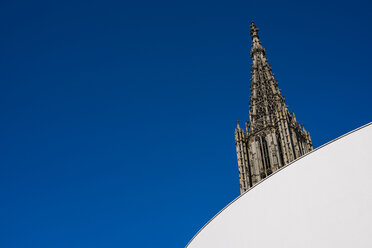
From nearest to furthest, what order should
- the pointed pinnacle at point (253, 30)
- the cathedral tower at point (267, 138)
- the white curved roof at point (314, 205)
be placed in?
the white curved roof at point (314, 205) < the cathedral tower at point (267, 138) < the pointed pinnacle at point (253, 30)

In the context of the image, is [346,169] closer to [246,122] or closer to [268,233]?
[268,233]

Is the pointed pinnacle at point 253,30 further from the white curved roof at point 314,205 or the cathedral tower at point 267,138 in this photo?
the white curved roof at point 314,205

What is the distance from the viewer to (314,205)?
6883mm

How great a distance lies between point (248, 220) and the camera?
25.8 feet

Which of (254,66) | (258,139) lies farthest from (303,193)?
(254,66)

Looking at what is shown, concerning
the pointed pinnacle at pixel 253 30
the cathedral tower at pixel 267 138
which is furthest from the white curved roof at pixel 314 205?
the pointed pinnacle at pixel 253 30

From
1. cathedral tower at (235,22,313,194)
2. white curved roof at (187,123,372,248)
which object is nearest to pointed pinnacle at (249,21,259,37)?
cathedral tower at (235,22,313,194)

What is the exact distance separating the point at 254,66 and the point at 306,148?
1234cm

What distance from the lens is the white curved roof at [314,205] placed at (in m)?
6.27

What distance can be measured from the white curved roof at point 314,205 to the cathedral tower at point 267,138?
67.5 feet

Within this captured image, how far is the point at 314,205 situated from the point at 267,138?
25.1 meters

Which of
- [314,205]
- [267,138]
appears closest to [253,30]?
[267,138]

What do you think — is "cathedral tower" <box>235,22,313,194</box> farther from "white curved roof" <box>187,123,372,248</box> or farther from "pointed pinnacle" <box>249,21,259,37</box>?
"white curved roof" <box>187,123,372,248</box>

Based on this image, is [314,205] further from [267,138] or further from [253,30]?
[253,30]
